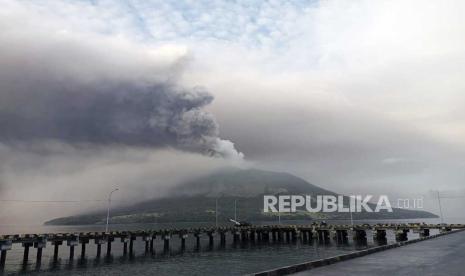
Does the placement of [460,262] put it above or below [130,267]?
above

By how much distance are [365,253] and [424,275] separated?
13.3 m

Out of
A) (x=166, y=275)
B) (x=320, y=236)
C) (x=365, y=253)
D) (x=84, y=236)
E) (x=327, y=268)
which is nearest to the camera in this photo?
(x=327, y=268)

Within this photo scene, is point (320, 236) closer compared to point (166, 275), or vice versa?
point (166, 275)

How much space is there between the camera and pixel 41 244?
6806cm

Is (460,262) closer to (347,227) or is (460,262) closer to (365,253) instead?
(365,253)

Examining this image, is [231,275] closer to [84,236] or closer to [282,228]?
[84,236]

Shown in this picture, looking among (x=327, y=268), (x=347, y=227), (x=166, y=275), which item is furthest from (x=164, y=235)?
(x=327, y=268)

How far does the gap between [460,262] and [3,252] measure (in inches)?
2692

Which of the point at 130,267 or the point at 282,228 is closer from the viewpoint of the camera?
the point at 130,267

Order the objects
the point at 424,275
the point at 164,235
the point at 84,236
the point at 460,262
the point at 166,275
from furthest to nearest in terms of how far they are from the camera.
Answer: the point at 164,235 < the point at 84,236 < the point at 166,275 < the point at 460,262 < the point at 424,275

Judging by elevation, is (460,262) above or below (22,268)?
above

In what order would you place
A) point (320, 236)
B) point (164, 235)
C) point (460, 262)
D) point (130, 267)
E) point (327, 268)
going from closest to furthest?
point (327, 268), point (460, 262), point (130, 267), point (164, 235), point (320, 236)

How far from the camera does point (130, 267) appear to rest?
199ft

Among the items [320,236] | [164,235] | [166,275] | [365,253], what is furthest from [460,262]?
[320,236]
